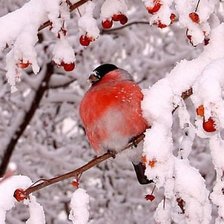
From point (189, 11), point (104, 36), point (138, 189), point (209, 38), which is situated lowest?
point (138, 189)

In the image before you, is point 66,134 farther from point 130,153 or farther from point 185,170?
point 185,170

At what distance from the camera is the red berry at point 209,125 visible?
1.52 metres

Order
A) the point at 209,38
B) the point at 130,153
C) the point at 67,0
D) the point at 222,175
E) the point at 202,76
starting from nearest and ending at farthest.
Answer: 1. the point at 202,76
2. the point at 222,175
3. the point at 209,38
4. the point at 67,0
5. the point at 130,153

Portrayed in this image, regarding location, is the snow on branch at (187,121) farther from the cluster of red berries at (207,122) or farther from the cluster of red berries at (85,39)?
the cluster of red berries at (85,39)

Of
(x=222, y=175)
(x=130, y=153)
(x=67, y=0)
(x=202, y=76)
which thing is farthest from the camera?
(x=130, y=153)

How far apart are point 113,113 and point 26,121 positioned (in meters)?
3.28

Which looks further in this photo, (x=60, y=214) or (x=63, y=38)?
(x=60, y=214)

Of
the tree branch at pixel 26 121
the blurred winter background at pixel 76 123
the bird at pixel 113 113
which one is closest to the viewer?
the bird at pixel 113 113

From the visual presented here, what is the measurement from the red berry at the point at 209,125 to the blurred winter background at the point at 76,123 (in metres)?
4.30

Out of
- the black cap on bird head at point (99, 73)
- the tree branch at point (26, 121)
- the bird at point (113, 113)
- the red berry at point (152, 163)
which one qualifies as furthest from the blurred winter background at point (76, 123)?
the red berry at point (152, 163)

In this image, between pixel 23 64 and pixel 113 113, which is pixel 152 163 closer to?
pixel 23 64

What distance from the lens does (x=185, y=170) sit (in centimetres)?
179

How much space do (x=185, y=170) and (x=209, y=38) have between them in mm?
401

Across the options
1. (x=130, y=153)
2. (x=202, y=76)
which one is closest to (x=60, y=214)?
(x=130, y=153)
